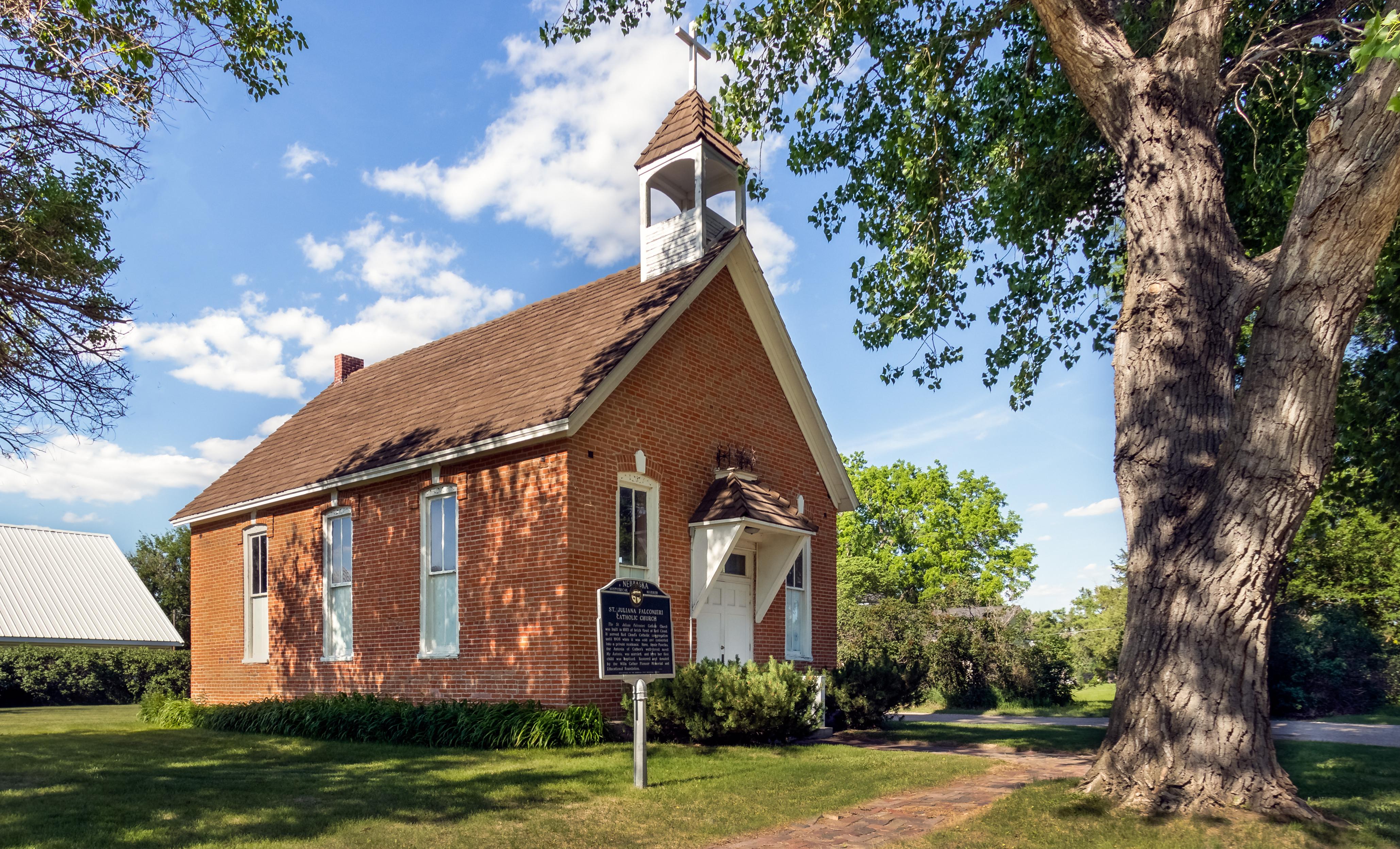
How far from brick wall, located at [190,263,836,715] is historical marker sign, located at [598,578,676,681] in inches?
107

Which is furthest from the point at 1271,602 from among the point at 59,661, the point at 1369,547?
the point at 59,661

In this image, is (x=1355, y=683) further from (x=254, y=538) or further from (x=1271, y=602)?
(x=254, y=538)

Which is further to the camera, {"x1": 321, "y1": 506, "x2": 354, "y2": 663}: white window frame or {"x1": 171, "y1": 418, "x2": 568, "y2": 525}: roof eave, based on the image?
{"x1": 321, "y1": 506, "x2": 354, "y2": 663}: white window frame

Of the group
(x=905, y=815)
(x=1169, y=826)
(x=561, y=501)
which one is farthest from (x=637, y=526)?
(x=1169, y=826)

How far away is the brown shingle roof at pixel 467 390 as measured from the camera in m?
14.5

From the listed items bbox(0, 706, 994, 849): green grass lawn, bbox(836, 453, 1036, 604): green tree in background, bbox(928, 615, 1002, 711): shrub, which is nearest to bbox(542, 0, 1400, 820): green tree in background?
bbox(0, 706, 994, 849): green grass lawn

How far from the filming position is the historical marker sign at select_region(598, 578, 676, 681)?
9.98 metres

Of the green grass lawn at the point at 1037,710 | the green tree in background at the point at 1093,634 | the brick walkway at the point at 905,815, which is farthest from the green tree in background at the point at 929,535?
the brick walkway at the point at 905,815

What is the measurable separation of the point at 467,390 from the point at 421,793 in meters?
8.72

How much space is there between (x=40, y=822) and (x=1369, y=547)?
28898 millimetres

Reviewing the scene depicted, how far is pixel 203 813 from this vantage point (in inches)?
322

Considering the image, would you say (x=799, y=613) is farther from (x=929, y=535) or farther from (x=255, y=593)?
(x=929, y=535)

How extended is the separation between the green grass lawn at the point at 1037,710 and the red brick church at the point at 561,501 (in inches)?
251

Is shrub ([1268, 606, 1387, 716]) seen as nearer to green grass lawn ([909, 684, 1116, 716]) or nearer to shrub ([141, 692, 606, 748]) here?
green grass lawn ([909, 684, 1116, 716])
